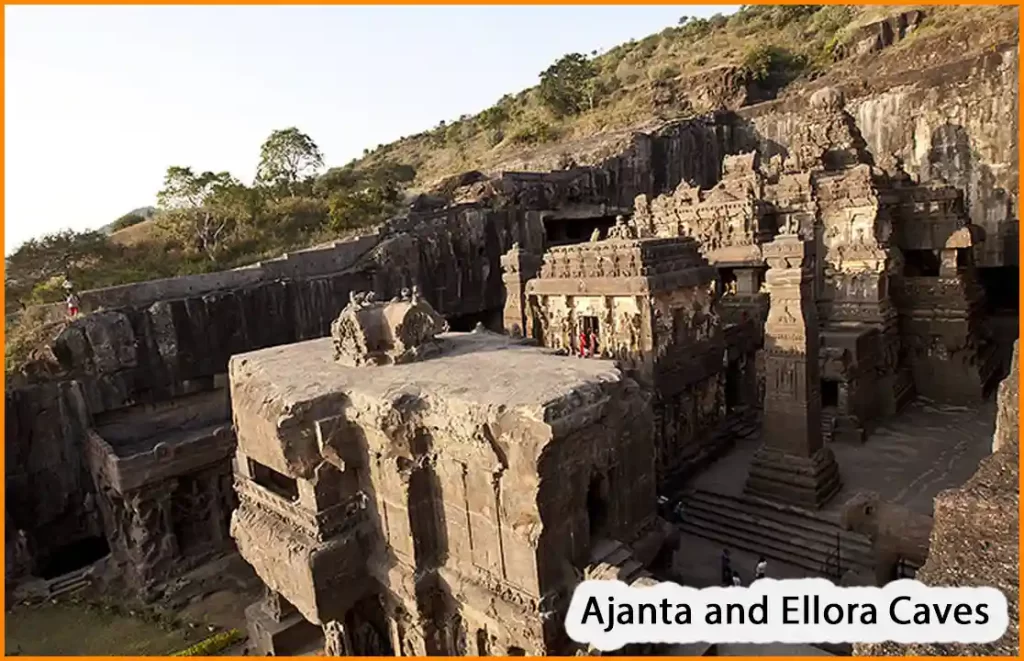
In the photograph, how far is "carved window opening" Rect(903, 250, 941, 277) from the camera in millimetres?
19648

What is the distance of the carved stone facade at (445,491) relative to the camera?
7137 millimetres

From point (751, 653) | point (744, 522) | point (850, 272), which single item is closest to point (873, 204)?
point (850, 272)

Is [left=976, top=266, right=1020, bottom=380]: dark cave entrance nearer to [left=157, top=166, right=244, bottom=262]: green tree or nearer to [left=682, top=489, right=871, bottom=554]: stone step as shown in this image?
[left=682, top=489, right=871, bottom=554]: stone step

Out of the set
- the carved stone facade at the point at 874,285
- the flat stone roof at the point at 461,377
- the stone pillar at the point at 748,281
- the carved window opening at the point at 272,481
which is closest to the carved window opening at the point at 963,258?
the carved stone facade at the point at 874,285

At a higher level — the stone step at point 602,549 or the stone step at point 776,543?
the stone step at point 602,549

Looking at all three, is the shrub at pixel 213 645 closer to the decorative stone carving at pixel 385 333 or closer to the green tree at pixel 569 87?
the decorative stone carving at pixel 385 333

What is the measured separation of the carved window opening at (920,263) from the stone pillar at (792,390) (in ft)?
31.4

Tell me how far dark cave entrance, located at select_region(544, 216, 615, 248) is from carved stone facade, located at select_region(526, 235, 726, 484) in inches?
562

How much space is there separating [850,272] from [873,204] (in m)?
1.96

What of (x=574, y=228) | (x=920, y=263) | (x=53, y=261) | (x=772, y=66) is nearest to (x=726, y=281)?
(x=920, y=263)

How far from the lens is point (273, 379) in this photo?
922 centimetres

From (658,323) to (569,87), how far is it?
46.3 m

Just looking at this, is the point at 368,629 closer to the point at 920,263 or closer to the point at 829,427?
the point at 829,427

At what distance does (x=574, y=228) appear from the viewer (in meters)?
32.2
